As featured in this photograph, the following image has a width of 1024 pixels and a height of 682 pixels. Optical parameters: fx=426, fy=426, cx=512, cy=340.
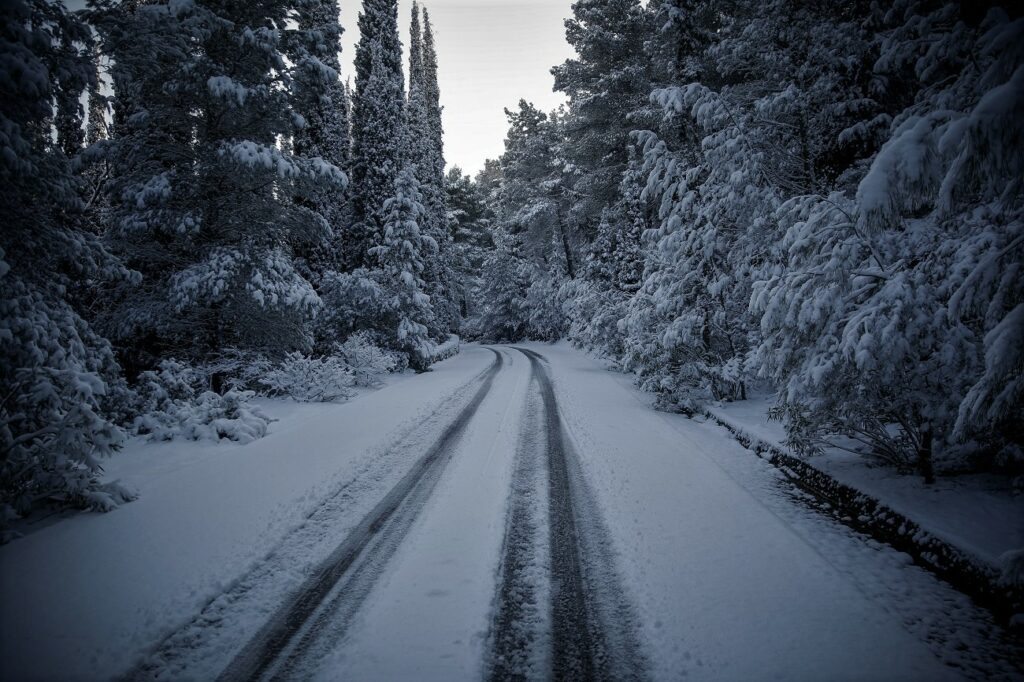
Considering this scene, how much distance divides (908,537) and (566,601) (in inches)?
120

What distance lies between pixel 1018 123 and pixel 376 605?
4897 mm

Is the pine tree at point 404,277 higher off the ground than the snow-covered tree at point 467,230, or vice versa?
the snow-covered tree at point 467,230

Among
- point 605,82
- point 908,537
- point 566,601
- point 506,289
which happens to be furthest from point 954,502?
point 506,289

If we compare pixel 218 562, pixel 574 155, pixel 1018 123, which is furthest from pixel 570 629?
pixel 574 155

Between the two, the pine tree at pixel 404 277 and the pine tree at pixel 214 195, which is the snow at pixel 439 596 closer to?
the pine tree at pixel 214 195

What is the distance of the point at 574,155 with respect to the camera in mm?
24406

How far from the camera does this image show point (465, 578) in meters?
3.47

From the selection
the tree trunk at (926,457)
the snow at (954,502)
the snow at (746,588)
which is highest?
the tree trunk at (926,457)

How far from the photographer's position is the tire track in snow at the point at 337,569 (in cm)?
270

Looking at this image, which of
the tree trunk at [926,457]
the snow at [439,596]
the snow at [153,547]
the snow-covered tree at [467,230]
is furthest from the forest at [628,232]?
the snow-covered tree at [467,230]

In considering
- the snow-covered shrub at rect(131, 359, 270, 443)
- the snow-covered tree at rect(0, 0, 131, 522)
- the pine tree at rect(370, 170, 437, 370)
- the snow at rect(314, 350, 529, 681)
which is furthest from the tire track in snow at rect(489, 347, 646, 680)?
the pine tree at rect(370, 170, 437, 370)

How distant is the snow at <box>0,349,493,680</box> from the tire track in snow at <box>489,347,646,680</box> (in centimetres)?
235

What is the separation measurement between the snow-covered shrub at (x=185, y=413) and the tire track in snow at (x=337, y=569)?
3.99m

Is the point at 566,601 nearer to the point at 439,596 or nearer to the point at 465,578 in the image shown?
the point at 465,578
